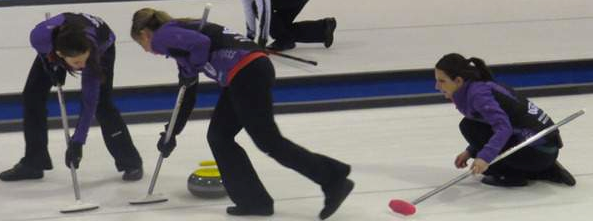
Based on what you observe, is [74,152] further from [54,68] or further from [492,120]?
[492,120]

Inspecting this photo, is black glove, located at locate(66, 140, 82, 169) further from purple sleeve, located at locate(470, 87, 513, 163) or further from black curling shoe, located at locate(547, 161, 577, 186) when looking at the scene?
black curling shoe, located at locate(547, 161, 577, 186)

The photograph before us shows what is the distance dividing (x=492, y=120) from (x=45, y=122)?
1841 mm

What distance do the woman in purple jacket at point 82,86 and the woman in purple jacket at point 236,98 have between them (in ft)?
0.84

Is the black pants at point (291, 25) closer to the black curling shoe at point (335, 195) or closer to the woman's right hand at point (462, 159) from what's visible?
the woman's right hand at point (462, 159)

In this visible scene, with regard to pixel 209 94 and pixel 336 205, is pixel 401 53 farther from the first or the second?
pixel 336 205

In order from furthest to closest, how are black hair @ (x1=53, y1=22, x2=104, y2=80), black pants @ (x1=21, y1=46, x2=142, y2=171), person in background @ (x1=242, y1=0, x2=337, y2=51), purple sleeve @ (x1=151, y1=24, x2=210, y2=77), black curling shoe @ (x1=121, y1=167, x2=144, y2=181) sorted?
person in background @ (x1=242, y1=0, x2=337, y2=51) → black curling shoe @ (x1=121, y1=167, x2=144, y2=181) → black pants @ (x1=21, y1=46, x2=142, y2=171) → black hair @ (x1=53, y1=22, x2=104, y2=80) → purple sleeve @ (x1=151, y1=24, x2=210, y2=77)

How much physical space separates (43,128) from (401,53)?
264cm

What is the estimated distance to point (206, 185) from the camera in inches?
153

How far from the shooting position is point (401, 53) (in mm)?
6141

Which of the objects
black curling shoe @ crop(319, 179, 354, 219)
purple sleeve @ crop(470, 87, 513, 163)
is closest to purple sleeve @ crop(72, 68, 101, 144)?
black curling shoe @ crop(319, 179, 354, 219)

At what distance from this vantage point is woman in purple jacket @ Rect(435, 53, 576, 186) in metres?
3.71

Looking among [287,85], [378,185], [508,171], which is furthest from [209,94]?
[508,171]

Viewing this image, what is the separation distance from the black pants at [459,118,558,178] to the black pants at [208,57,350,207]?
0.62m

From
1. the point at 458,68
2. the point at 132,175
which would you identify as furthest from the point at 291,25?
the point at 458,68
